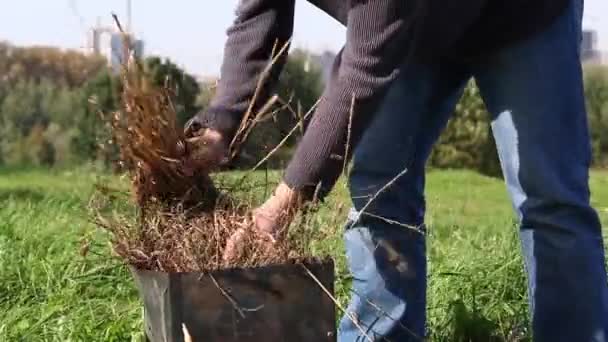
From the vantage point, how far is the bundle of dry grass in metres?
1.70

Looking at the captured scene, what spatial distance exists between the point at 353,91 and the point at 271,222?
263 mm

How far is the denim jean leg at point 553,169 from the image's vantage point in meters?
2.01

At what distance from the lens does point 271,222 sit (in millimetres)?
1715

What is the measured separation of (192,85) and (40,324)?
854mm

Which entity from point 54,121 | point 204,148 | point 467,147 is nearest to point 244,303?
point 204,148

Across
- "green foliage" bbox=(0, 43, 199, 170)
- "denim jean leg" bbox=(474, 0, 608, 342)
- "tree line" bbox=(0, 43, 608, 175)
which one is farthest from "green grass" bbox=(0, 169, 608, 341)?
"green foliage" bbox=(0, 43, 199, 170)

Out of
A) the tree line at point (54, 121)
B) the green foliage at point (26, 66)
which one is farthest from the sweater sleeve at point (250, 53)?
the green foliage at point (26, 66)

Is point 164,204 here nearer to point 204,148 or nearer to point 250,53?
point 204,148

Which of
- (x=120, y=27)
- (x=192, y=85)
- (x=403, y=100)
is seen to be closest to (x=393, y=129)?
(x=403, y=100)

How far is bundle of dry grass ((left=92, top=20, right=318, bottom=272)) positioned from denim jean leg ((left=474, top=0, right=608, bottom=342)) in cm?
56

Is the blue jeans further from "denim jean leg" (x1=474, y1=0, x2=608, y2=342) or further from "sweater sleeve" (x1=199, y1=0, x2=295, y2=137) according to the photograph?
"sweater sleeve" (x1=199, y1=0, x2=295, y2=137)

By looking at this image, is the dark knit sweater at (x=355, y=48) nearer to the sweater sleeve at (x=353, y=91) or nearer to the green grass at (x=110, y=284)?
the sweater sleeve at (x=353, y=91)

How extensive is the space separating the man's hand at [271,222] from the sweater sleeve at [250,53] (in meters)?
0.22

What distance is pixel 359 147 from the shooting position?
217cm
